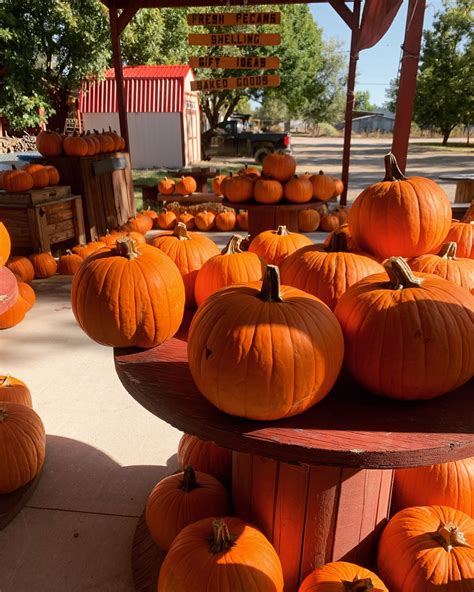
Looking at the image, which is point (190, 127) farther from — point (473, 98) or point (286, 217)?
point (473, 98)

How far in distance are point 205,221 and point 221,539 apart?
20.8ft

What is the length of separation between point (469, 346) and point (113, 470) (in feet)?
6.07

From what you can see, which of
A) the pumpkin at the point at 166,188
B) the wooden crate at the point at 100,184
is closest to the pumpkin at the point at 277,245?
the wooden crate at the point at 100,184

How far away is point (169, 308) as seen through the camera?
1352mm

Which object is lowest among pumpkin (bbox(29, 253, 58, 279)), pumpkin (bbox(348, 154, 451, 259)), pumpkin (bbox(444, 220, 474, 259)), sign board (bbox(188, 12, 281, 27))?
pumpkin (bbox(29, 253, 58, 279))

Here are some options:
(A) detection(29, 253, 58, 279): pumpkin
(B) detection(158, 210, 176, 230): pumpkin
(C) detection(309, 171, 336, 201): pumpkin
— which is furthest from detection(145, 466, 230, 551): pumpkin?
(B) detection(158, 210, 176, 230): pumpkin

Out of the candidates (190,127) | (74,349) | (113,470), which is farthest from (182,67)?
(113,470)

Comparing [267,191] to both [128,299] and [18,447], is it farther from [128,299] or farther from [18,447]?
[128,299]

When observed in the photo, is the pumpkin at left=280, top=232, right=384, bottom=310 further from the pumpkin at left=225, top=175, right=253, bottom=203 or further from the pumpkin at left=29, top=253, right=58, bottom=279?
the pumpkin at left=29, top=253, right=58, bottom=279

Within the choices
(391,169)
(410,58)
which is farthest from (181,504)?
(410,58)

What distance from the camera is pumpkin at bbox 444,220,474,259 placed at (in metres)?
1.62

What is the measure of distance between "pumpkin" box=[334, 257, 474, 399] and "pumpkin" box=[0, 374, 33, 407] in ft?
6.30

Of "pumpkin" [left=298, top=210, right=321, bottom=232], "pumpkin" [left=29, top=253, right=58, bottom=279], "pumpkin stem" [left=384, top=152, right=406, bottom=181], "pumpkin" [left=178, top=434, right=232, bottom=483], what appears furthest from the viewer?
"pumpkin" [left=298, top=210, right=321, bottom=232]

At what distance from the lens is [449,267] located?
1.38 m
